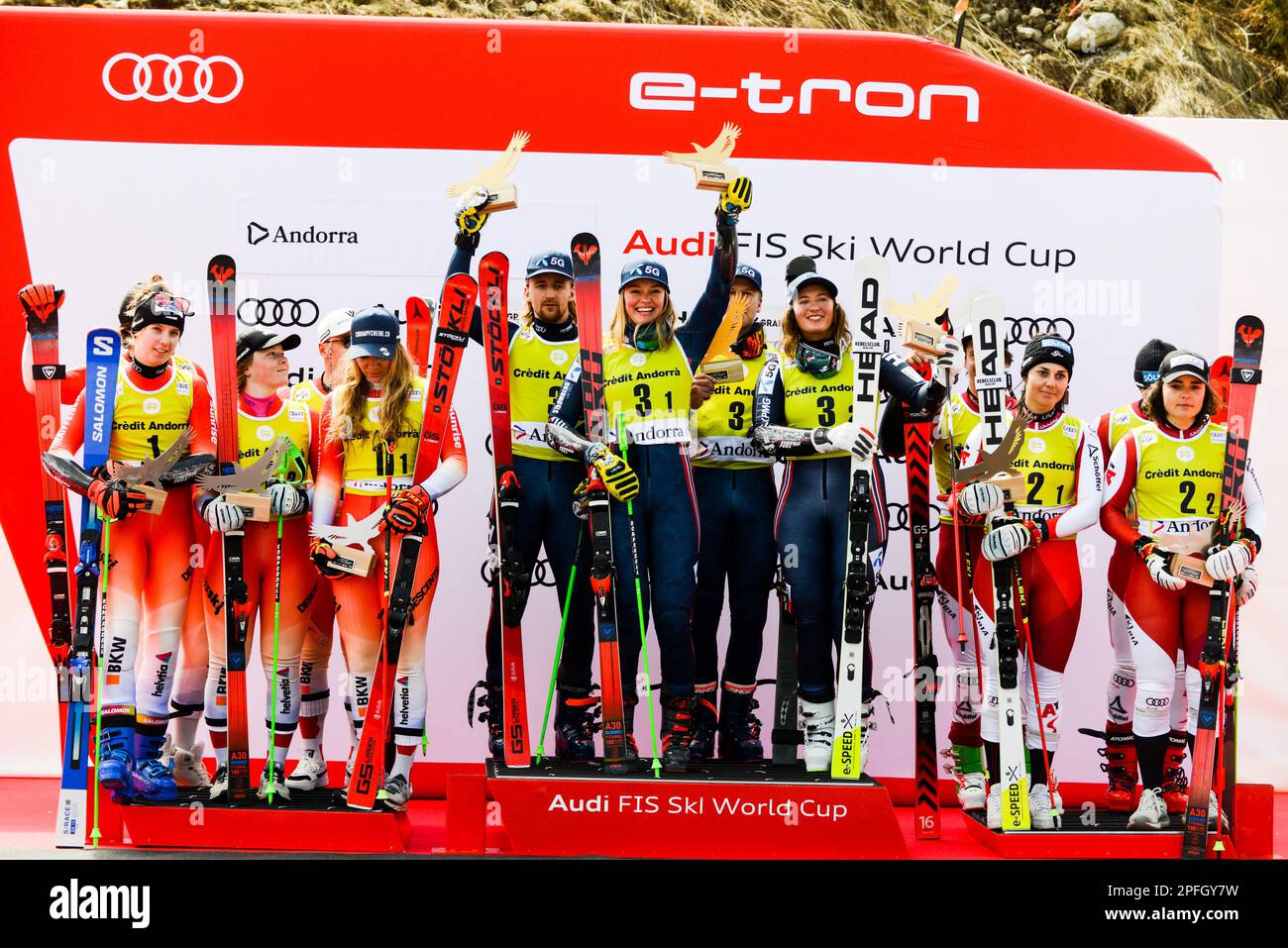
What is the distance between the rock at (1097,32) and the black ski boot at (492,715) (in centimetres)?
743

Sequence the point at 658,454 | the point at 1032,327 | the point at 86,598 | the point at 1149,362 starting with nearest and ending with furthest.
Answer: the point at 86,598 → the point at 658,454 → the point at 1149,362 → the point at 1032,327

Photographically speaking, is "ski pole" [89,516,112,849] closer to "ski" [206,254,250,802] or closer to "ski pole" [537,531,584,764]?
"ski" [206,254,250,802]

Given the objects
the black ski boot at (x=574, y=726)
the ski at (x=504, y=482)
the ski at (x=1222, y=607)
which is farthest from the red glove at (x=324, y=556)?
the ski at (x=1222, y=607)

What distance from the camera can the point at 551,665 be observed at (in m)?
6.30

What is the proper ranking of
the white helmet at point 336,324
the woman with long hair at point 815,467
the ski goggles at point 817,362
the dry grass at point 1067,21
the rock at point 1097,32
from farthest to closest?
the rock at point 1097,32 < the dry grass at point 1067,21 < the white helmet at point 336,324 < the ski goggles at point 817,362 < the woman with long hair at point 815,467

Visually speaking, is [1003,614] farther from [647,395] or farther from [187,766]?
[187,766]

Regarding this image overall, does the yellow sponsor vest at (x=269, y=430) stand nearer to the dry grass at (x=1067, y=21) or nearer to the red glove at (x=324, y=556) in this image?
the red glove at (x=324, y=556)

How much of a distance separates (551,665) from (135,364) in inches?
88.4

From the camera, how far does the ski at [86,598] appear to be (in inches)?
208

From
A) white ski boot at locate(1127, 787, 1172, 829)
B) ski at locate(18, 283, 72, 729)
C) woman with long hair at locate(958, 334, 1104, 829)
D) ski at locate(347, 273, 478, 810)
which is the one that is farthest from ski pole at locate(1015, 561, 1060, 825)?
ski at locate(18, 283, 72, 729)

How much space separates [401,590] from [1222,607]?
3.25m

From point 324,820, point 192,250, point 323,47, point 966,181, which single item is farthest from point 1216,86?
point 324,820

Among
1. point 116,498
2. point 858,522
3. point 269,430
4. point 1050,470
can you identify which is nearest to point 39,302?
point 116,498

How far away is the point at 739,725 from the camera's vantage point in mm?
6004
